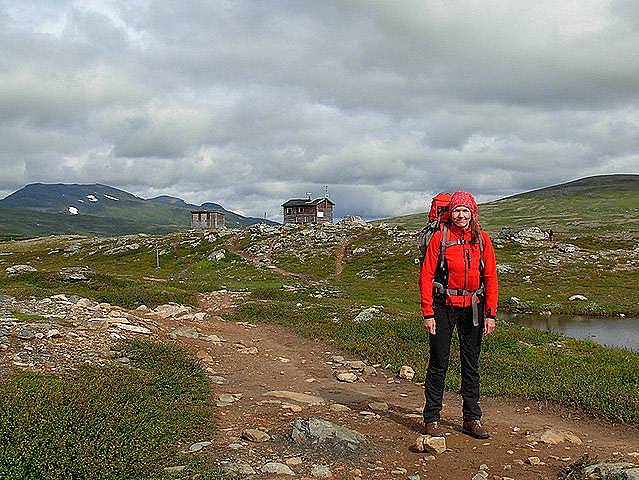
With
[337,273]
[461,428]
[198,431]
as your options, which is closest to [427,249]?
[461,428]

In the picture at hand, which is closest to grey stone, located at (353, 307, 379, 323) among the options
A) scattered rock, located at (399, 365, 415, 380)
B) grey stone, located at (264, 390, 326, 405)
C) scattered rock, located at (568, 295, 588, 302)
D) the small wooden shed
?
scattered rock, located at (399, 365, 415, 380)

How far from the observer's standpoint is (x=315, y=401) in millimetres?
10117

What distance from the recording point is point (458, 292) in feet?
27.0

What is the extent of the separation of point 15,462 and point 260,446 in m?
3.03

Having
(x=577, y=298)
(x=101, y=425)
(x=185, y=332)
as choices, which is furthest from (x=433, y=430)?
(x=577, y=298)

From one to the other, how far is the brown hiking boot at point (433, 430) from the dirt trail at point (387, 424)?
0.65ft

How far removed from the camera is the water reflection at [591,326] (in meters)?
24.8

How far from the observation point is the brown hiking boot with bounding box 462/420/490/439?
321 inches

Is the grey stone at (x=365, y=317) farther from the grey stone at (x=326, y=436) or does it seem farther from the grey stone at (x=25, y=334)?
the grey stone at (x=326, y=436)

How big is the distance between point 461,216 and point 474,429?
331 centimetres

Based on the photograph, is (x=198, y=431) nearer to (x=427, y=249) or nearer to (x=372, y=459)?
(x=372, y=459)

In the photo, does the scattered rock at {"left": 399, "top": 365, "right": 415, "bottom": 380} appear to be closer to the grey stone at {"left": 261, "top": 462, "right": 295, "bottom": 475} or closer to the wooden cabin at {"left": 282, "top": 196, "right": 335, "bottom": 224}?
the grey stone at {"left": 261, "top": 462, "right": 295, "bottom": 475}

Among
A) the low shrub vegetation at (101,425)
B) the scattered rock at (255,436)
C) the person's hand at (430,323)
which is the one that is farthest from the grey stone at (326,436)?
the person's hand at (430,323)

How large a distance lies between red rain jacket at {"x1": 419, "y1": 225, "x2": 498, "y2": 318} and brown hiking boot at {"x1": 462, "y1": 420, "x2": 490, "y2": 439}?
1698 millimetres
